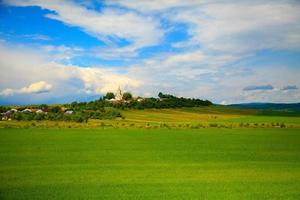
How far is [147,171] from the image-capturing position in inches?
814

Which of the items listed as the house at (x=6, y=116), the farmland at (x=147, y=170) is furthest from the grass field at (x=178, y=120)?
the farmland at (x=147, y=170)

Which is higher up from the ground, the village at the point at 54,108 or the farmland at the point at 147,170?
the village at the point at 54,108

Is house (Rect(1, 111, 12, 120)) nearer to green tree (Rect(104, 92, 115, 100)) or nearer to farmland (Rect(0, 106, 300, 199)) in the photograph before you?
farmland (Rect(0, 106, 300, 199))

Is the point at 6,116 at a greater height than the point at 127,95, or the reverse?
the point at 127,95

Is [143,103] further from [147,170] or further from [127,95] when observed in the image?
[147,170]

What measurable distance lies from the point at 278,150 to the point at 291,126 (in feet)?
93.5

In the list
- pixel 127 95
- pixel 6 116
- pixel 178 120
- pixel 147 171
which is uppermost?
pixel 127 95

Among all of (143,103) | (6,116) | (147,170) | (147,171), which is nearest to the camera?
(147,171)

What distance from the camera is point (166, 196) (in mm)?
15023

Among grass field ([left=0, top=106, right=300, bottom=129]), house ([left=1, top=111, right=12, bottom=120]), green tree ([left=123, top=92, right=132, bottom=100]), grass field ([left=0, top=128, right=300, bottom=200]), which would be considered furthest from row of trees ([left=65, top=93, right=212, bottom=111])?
grass field ([left=0, top=128, right=300, bottom=200])

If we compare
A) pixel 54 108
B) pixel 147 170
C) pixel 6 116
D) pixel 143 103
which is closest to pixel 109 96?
pixel 143 103

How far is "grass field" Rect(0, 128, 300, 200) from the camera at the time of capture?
15611 millimetres

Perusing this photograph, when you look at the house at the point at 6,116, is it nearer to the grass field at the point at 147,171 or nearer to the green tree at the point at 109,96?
the grass field at the point at 147,171

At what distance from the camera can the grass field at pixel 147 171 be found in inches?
615
